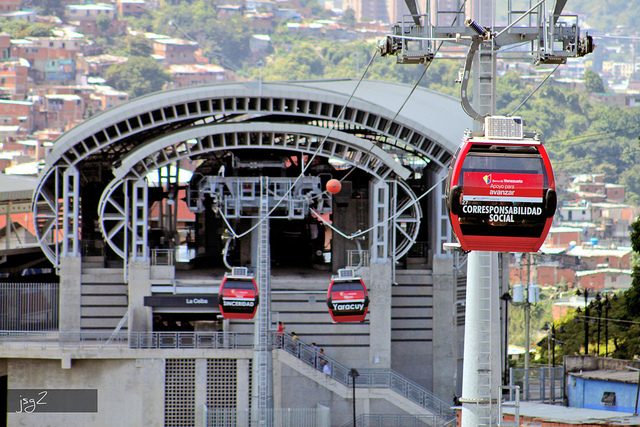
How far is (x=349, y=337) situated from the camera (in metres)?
41.3

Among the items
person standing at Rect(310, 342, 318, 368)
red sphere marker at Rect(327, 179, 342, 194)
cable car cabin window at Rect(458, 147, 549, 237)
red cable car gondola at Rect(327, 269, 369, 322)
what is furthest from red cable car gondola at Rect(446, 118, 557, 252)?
person standing at Rect(310, 342, 318, 368)

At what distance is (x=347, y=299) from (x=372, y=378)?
582cm

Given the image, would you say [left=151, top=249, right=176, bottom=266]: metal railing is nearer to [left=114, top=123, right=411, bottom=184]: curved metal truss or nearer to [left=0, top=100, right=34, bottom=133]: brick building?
[left=114, top=123, right=411, bottom=184]: curved metal truss

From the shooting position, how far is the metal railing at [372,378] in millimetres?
39625

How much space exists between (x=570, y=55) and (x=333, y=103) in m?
24.2

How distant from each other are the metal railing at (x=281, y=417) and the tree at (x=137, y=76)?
15254 cm

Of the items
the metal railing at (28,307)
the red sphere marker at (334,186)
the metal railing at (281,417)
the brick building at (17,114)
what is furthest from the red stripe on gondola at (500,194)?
the brick building at (17,114)

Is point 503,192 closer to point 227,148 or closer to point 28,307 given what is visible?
point 227,148

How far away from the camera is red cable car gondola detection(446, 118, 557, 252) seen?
14.9 m

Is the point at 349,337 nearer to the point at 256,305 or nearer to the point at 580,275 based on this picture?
the point at 256,305

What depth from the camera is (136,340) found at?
39.8m

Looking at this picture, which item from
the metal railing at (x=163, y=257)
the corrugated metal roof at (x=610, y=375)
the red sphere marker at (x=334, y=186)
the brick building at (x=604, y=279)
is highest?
the red sphere marker at (x=334, y=186)

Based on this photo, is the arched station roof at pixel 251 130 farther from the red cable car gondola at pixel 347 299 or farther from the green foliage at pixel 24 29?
the green foliage at pixel 24 29

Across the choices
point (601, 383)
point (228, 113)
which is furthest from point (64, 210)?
point (601, 383)
